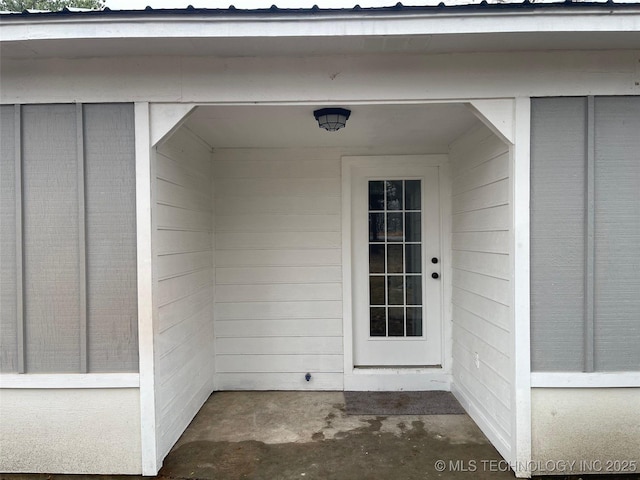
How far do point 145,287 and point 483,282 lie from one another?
2259 mm

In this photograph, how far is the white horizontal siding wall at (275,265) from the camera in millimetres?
3604

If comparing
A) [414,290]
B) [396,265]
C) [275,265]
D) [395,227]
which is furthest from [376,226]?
[275,265]

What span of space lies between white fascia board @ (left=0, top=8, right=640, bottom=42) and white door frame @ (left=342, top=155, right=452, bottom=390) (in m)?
1.63

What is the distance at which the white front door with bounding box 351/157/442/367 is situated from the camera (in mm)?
3625

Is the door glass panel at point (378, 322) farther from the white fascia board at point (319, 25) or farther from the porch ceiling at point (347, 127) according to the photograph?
the white fascia board at point (319, 25)

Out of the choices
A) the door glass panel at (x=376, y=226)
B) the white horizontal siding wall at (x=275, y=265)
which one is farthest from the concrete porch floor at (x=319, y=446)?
the door glass panel at (x=376, y=226)

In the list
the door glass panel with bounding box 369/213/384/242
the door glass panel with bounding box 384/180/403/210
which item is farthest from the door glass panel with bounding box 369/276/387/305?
the door glass panel with bounding box 384/180/403/210

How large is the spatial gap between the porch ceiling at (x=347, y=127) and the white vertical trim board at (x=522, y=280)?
0.40 metres

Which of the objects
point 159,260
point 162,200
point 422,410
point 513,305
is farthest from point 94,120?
point 422,410

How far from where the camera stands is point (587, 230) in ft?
7.47

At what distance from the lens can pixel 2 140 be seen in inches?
91.7

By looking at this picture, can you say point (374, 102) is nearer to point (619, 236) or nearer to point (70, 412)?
point (619, 236)

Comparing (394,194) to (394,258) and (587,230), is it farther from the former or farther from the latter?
(587,230)

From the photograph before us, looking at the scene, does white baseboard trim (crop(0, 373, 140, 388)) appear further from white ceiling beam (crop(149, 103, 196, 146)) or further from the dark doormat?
the dark doormat
